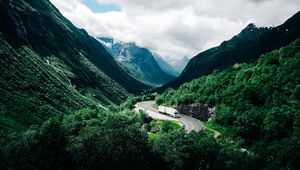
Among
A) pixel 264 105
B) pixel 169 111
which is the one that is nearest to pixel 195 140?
pixel 264 105

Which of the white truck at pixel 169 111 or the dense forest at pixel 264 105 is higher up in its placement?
the dense forest at pixel 264 105

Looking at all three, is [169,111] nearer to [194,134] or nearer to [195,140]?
[194,134]

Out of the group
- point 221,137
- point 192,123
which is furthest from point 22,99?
point 221,137

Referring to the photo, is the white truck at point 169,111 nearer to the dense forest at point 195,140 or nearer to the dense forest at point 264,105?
the dense forest at point 264,105

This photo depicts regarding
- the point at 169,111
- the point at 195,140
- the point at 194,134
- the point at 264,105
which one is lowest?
the point at 195,140

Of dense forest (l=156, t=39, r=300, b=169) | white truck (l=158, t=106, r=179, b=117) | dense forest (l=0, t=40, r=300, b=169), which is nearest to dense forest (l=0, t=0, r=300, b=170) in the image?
dense forest (l=156, t=39, r=300, b=169)

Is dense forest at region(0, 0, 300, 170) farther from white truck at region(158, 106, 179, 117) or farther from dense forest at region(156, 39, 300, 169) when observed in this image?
white truck at region(158, 106, 179, 117)

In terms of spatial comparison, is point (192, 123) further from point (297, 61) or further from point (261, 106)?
point (297, 61)

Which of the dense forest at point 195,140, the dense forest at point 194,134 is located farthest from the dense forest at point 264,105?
the dense forest at point 195,140
